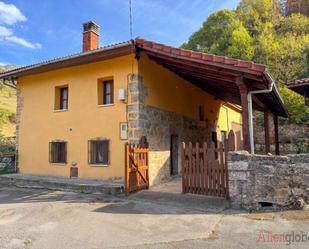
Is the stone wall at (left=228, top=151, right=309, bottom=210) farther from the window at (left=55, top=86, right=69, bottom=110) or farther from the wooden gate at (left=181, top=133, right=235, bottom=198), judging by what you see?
the window at (left=55, top=86, right=69, bottom=110)

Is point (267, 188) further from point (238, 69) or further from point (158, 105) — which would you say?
point (158, 105)

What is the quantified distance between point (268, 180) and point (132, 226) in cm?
320

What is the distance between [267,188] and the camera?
639 cm

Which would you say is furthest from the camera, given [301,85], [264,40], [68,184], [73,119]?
[264,40]

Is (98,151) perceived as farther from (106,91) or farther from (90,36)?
(90,36)

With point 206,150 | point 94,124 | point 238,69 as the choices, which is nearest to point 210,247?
point 206,150

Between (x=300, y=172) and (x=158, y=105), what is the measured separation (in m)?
5.80

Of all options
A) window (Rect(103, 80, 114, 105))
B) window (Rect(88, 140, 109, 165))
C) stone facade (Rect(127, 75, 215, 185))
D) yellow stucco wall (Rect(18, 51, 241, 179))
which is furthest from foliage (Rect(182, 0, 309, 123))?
window (Rect(88, 140, 109, 165))

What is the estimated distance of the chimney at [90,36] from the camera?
12.5m

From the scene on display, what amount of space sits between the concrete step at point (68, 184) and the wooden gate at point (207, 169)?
2.12 meters

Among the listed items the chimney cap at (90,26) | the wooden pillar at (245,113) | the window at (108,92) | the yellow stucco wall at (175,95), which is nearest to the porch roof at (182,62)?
the wooden pillar at (245,113)

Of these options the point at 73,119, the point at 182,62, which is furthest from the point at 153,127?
the point at 73,119

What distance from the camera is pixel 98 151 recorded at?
34.2 feet

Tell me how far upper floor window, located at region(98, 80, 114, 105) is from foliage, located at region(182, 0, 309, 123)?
14.3 m
